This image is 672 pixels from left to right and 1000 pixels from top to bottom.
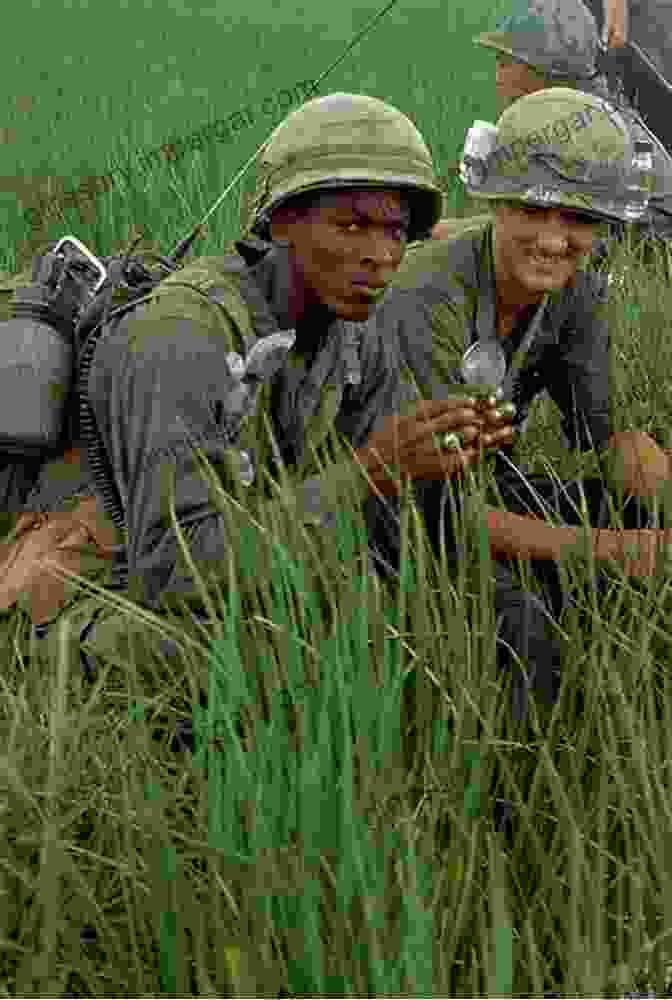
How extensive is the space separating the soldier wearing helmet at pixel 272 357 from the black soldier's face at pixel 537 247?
0.33 meters

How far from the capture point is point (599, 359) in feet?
9.20

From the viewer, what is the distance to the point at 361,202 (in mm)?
2154

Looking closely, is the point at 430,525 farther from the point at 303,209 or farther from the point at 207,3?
the point at 207,3

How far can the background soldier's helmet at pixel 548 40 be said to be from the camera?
3967mm

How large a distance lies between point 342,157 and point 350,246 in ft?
0.36

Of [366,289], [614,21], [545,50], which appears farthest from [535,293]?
[614,21]

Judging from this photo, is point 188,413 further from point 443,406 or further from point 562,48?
point 562,48

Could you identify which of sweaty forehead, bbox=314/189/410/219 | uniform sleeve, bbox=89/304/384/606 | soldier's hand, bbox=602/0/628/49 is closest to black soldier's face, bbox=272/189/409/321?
sweaty forehead, bbox=314/189/410/219

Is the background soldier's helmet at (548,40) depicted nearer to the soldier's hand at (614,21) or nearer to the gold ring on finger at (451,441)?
the soldier's hand at (614,21)

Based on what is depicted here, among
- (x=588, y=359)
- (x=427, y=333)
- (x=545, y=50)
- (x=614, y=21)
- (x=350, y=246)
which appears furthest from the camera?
(x=614, y=21)

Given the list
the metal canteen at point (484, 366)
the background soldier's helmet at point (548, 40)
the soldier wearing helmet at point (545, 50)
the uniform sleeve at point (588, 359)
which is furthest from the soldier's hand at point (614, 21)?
the metal canteen at point (484, 366)

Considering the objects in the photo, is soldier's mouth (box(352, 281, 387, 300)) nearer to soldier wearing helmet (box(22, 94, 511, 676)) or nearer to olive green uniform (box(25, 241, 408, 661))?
soldier wearing helmet (box(22, 94, 511, 676))

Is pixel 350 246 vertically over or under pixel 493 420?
over

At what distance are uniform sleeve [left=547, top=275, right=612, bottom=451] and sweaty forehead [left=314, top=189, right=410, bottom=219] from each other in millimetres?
675
